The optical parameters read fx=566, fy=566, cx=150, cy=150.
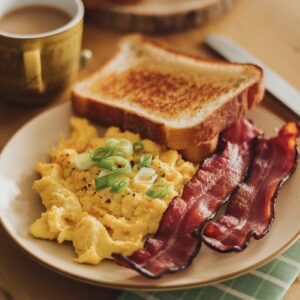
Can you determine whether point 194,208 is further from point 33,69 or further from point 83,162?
point 33,69

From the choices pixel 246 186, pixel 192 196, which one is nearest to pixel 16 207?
pixel 192 196

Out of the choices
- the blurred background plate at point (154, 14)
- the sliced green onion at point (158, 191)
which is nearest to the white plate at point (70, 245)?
the sliced green onion at point (158, 191)

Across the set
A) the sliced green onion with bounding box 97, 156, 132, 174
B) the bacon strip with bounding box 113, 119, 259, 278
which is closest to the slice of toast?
the bacon strip with bounding box 113, 119, 259, 278

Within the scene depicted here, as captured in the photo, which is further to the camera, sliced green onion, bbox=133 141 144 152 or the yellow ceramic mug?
the yellow ceramic mug

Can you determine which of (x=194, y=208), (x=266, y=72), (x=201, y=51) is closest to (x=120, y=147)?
(x=194, y=208)

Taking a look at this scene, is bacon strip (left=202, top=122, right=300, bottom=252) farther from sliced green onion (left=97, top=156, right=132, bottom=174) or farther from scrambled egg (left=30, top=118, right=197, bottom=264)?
sliced green onion (left=97, top=156, right=132, bottom=174)

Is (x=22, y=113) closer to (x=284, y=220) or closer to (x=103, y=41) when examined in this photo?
(x=103, y=41)

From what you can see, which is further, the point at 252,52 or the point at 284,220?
the point at 252,52
